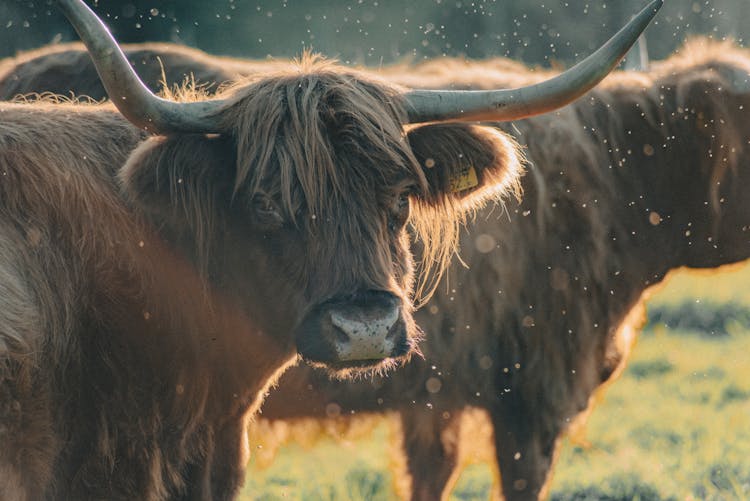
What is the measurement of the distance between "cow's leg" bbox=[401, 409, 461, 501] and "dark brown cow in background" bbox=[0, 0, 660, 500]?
1.38 meters

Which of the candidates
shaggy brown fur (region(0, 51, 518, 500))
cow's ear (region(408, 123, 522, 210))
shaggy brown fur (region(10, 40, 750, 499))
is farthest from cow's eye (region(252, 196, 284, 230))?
shaggy brown fur (region(10, 40, 750, 499))

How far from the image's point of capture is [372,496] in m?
5.11

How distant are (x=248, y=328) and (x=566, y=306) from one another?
5.71ft

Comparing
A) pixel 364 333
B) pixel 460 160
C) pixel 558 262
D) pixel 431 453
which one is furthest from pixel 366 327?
pixel 431 453

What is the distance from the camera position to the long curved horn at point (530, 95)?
9.41ft

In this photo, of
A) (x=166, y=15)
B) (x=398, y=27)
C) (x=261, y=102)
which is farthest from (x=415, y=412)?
(x=398, y=27)

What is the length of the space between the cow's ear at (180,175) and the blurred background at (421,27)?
10126mm

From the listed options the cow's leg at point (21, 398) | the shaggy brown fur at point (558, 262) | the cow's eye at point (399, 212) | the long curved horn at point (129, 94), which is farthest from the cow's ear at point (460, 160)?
the cow's leg at point (21, 398)

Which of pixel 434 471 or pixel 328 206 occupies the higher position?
pixel 328 206

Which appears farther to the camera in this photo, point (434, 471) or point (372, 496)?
point (372, 496)

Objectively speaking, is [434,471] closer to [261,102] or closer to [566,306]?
[566,306]

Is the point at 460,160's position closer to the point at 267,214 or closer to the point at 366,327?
the point at 267,214

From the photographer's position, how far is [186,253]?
10.3ft

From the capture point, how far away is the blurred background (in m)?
13.3
